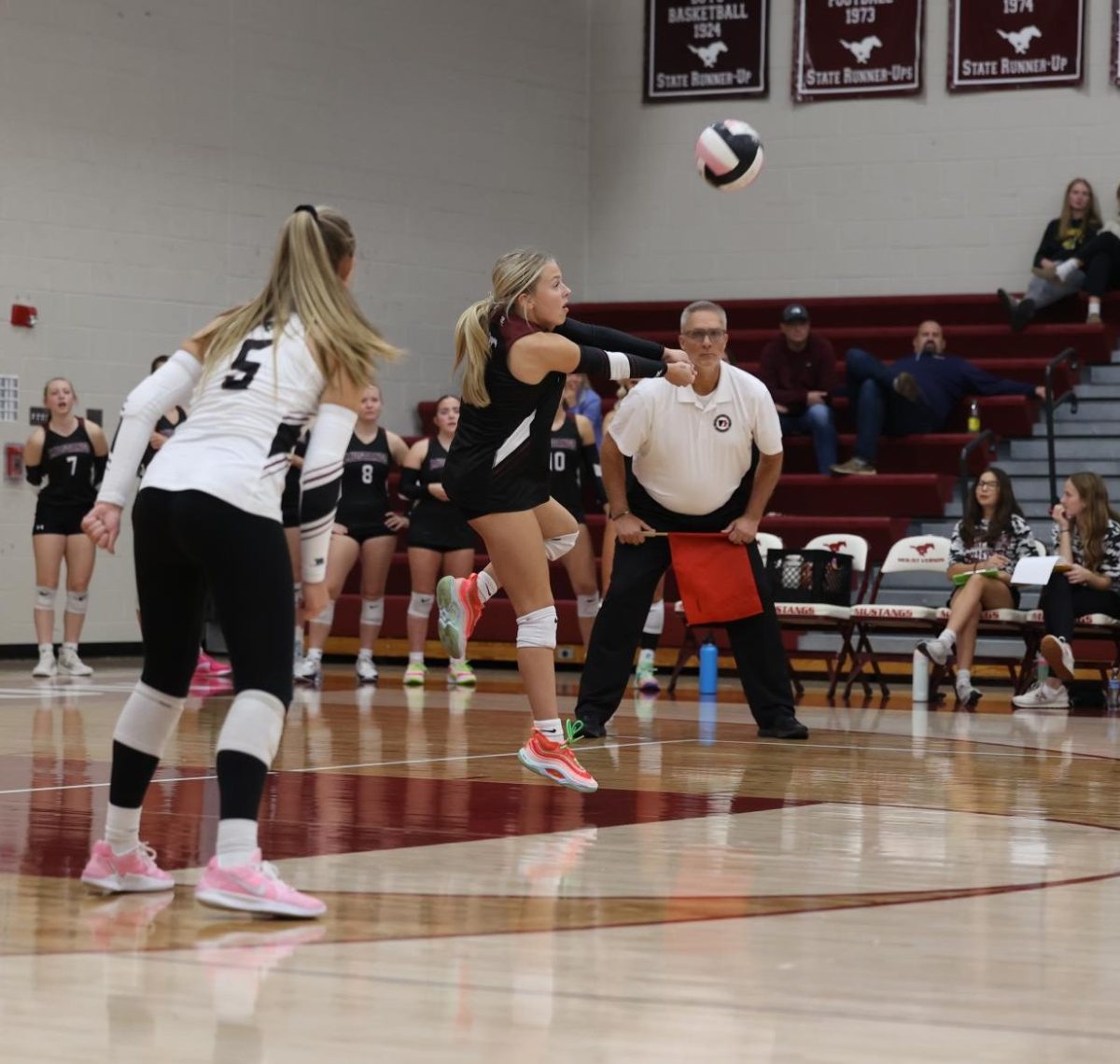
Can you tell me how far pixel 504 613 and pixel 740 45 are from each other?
640 cm

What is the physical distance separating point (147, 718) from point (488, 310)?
8.41 feet

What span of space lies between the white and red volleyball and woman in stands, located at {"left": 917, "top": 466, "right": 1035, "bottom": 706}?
3522 mm

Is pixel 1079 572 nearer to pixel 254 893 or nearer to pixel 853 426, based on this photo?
pixel 853 426

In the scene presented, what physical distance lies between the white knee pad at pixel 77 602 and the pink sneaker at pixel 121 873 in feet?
27.6

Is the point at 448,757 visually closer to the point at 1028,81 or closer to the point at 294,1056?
the point at 294,1056

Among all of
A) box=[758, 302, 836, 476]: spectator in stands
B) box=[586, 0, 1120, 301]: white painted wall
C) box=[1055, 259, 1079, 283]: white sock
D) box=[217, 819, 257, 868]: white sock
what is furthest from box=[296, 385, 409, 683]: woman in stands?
box=[217, 819, 257, 868]: white sock

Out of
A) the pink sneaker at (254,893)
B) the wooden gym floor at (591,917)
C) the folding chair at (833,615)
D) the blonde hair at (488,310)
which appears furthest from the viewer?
the folding chair at (833,615)

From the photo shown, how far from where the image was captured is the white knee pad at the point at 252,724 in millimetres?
3922

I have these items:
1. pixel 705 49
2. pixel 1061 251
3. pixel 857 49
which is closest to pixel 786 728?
pixel 1061 251

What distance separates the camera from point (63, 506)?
12.4 meters

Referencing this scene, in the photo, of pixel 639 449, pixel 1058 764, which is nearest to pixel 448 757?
pixel 639 449

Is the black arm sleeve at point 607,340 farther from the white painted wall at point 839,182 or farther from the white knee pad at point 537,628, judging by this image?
the white painted wall at point 839,182

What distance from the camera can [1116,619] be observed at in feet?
36.0

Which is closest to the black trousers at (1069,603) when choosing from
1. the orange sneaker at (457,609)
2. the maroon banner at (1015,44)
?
the orange sneaker at (457,609)
